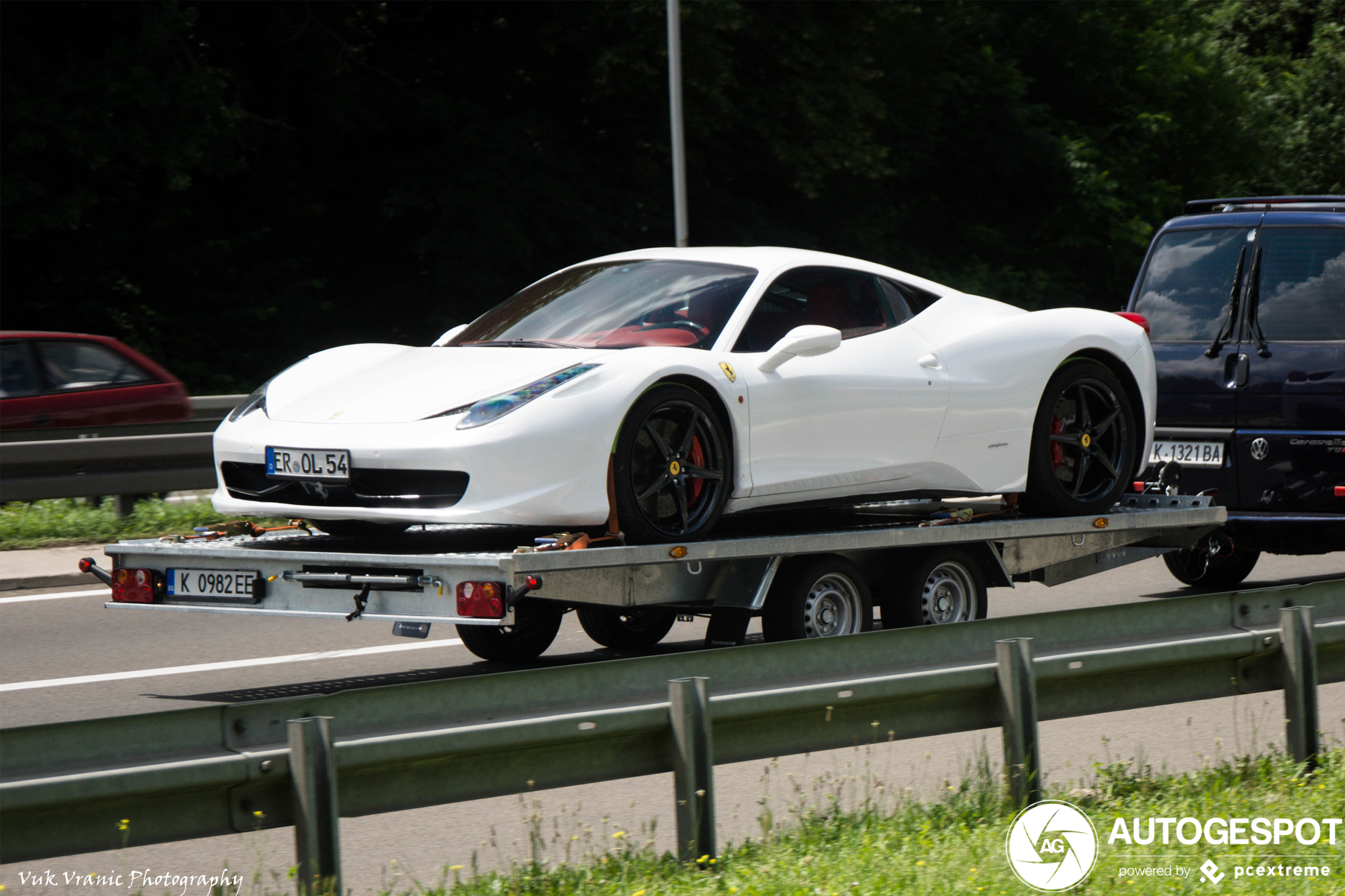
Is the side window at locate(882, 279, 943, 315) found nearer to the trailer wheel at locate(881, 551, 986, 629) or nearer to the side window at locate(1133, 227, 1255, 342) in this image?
the trailer wheel at locate(881, 551, 986, 629)

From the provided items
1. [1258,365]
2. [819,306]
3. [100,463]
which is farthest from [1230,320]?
[100,463]

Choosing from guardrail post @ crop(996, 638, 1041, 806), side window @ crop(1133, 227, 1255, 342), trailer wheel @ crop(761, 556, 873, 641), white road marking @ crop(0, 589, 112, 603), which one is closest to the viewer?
guardrail post @ crop(996, 638, 1041, 806)

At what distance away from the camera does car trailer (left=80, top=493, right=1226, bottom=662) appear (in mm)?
6078

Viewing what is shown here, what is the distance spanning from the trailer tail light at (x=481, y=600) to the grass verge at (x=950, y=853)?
1.21 metres

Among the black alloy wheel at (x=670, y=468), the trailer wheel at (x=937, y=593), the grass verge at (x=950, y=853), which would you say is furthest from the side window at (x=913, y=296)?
the grass verge at (x=950, y=853)

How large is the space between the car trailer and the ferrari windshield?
88cm

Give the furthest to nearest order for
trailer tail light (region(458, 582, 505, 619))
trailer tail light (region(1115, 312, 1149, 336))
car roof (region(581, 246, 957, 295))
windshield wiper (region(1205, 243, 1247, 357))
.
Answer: windshield wiper (region(1205, 243, 1247, 357)), trailer tail light (region(1115, 312, 1149, 336)), car roof (region(581, 246, 957, 295)), trailer tail light (region(458, 582, 505, 619))

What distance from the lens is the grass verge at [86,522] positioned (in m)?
11.9

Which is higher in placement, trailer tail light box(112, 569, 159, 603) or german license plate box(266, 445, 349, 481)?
german license plate box(266, 445, 349, 481)

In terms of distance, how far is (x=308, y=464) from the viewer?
6.45 metres

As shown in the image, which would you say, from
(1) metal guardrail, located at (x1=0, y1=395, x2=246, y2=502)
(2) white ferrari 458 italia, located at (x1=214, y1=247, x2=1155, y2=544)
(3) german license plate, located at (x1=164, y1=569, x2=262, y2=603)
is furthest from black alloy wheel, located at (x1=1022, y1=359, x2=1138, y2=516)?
(1) metal guardrail, located at (x1=0, y1=395, x2=246, y2=502)

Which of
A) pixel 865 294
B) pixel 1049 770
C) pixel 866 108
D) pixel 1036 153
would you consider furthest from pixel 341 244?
pixel 1049 770

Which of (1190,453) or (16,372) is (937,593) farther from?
(16,372)

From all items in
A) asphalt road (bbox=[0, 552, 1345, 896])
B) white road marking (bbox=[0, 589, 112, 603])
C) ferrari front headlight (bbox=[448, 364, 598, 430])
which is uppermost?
ferrari front headlight (bbox=[448, 364, 598, 430])
